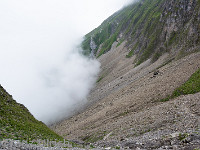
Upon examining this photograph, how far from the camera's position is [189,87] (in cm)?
4484

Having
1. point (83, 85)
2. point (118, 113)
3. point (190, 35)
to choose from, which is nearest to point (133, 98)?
point (118, 113)

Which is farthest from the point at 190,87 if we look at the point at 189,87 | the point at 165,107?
the point at 165,107

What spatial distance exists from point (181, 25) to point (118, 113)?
6020cm

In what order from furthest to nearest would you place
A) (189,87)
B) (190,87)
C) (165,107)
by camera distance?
(189,87)
(190,87)
(165,107)

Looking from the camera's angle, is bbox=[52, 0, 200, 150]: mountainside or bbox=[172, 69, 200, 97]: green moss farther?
bbox=[172, 69, 200, 97]: green moss

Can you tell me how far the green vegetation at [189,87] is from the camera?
43.4m

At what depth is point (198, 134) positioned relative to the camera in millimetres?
21438

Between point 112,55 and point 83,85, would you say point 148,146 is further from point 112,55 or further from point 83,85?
point 112,55

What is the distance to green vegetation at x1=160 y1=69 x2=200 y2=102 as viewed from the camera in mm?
43406

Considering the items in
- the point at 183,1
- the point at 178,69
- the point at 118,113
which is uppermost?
the point at 183,1

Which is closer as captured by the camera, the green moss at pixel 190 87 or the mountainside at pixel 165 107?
the mountainside at pixel 165 107

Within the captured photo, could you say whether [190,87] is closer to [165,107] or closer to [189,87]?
[189,87]

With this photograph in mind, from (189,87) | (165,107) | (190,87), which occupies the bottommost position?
(165,107)

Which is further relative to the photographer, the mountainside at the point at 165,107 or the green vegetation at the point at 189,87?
the green vegetation at the point at 189,87
